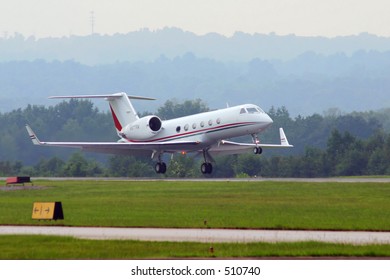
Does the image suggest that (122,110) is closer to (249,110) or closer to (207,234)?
(249,110)

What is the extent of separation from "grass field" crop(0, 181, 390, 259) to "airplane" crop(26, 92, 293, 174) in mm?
4705

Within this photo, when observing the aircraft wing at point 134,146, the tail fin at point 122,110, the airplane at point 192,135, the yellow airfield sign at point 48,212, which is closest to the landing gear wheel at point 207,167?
the airplane at point 192,135

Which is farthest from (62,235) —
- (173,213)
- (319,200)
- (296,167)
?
(296,167)

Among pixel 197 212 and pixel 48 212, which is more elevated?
pixel 48 212

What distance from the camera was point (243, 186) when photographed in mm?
53750

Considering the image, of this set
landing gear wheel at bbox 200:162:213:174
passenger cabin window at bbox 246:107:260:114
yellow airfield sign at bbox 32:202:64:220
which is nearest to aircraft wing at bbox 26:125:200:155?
landing gear wheel at bbox 200:162:213:174

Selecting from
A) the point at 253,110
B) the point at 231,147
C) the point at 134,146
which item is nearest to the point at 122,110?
the point at 134,146

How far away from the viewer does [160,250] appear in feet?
86.4

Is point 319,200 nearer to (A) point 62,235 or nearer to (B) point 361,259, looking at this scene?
(A) point 62,235

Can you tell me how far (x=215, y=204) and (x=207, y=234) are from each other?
11697 millimetres

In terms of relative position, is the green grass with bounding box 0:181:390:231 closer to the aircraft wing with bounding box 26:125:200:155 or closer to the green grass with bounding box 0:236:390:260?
the green grass with bounding box 0:236:390:260

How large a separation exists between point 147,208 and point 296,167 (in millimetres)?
36632

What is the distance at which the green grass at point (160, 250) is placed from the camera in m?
25.3

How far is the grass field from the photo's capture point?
26141mm
